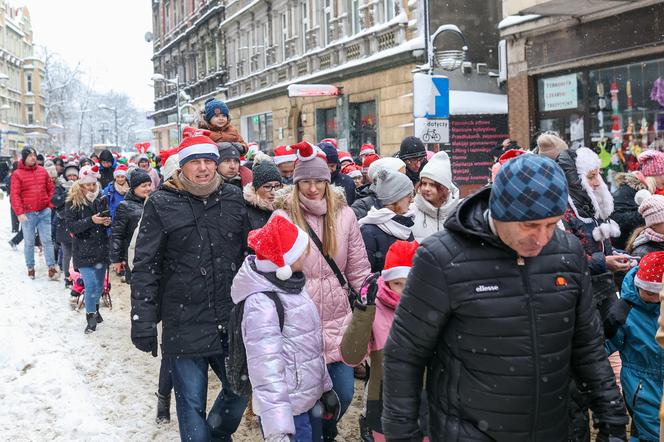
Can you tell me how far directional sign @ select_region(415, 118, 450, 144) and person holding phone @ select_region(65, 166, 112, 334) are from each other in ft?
14.6

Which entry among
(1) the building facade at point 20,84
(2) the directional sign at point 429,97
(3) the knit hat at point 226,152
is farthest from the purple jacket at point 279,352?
(1) the building facade at point 20,84

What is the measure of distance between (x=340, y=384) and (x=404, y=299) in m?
1.99

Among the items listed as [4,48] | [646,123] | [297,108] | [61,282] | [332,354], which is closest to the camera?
[332,354]

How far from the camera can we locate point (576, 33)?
15.2 meters

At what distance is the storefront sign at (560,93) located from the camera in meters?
15.6

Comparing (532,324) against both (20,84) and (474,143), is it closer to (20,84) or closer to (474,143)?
(474,143)

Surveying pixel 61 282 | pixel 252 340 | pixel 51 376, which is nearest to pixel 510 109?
pixel 61 282

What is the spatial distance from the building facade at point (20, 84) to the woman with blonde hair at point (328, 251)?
80.5 meters

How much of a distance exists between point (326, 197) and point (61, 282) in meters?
9.09

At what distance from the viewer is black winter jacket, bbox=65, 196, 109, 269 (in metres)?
9.30

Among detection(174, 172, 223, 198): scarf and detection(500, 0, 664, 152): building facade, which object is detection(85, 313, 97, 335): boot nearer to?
detection(174, 172, 223, 198): scarf

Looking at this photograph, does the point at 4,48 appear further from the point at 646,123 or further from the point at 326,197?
the point at 326,197

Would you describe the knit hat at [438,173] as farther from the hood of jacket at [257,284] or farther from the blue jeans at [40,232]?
the blue jeans at [40,232]

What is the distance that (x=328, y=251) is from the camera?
4832 millimetres
